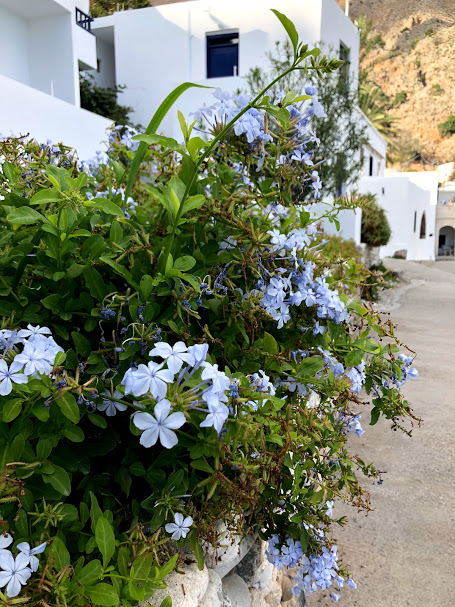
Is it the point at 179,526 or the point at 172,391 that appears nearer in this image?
the point at 172,391

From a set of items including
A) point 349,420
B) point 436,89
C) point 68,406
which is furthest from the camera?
point 436,89

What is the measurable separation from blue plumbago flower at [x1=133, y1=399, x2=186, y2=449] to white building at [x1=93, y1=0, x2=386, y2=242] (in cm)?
1399

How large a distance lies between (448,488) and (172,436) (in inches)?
124

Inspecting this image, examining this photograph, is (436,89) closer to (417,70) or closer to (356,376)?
(417,70)

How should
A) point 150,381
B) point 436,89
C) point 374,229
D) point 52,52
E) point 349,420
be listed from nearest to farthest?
1. point 150,381
2. point 349,420
3. point 52,52
4. point 374,229
5. point 436,89

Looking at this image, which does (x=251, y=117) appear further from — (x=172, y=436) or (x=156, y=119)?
(x=172, y=436)

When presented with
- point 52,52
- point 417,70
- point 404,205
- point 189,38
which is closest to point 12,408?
point 52,52

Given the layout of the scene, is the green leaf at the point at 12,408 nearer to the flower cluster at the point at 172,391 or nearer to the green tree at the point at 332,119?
the flower cluster at the point at 172,391

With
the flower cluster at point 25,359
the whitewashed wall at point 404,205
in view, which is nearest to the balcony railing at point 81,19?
the flower cluster at point 25,359

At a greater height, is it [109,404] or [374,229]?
[109,404]

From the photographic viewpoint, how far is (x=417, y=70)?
67.0 meters

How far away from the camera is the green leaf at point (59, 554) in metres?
0.84

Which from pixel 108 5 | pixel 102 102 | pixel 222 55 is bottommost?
pixel 102 102

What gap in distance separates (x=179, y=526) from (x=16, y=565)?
287 millimetres
